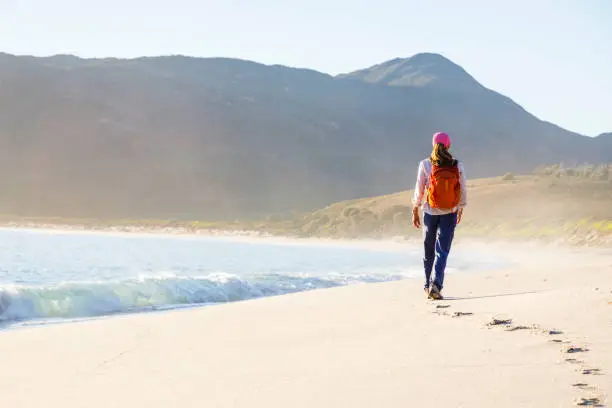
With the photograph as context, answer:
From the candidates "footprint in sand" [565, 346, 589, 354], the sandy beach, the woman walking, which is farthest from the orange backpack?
"footprint in sand" [565, 346, 589, 354]

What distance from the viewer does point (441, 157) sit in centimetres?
712

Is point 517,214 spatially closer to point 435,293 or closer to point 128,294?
point 128,294

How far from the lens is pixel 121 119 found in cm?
12062

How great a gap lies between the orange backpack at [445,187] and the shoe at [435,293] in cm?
71

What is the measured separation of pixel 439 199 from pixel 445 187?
11 cm

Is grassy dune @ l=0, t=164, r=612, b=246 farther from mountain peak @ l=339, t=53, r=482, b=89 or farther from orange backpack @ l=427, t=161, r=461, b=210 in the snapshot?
mountain peak @ l=339, t=53, r=482, b=89

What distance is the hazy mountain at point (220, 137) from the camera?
328 ft

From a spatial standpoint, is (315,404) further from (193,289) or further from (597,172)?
(597,172)

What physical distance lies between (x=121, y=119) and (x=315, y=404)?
397ft

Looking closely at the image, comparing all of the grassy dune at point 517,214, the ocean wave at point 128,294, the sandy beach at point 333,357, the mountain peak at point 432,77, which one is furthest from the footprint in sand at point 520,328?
the mountain peak at point 432,77

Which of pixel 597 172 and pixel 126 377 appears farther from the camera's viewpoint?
pixel 597 172

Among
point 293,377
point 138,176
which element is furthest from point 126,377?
point 138,176

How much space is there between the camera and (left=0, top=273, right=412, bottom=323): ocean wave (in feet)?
26.7

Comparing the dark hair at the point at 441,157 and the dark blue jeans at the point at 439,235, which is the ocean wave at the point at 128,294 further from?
the dark hair at the point at 441,157
